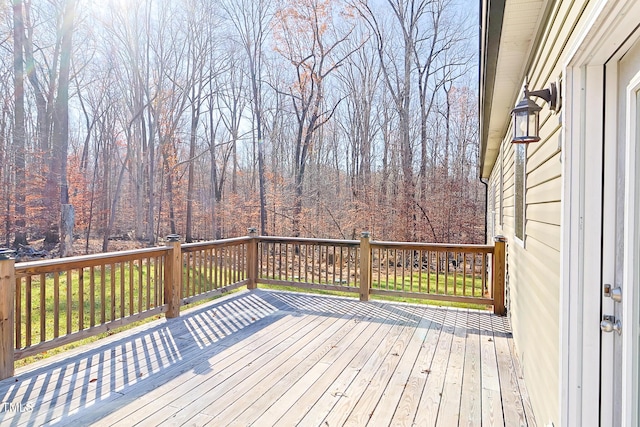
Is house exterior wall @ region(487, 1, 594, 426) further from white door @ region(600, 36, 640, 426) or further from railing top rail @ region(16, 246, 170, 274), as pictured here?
railing top rail @ region(16, 246, 170, 274)

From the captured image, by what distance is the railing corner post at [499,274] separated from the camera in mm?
4758

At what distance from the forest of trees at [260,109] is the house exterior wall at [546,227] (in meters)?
9.42

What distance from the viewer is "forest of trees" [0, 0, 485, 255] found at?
11.1 meters

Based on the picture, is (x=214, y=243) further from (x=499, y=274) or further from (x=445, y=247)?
(x=499, y=274)

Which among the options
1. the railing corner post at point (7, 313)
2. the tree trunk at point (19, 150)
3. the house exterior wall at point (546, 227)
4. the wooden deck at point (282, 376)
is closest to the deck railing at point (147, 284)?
the railing corner post at point (7, 313)

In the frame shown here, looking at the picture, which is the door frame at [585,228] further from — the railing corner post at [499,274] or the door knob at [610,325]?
the railing corner post at [499,274]

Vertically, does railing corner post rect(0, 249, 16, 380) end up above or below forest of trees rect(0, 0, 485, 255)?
below

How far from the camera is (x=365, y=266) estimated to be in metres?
5.38

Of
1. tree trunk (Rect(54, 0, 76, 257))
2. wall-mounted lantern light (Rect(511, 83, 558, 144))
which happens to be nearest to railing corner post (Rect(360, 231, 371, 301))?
wall-mounted lantern light (Rect(511, 83, 558, 144))

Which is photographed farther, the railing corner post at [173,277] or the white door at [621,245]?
the railing corner post at [173,277]

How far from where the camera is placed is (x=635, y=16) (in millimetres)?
1066

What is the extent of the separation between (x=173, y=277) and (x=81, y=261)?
118 centimetres

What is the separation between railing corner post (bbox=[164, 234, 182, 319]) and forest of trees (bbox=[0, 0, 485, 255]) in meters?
8.05

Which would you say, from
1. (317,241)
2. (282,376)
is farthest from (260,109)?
(282,376)
